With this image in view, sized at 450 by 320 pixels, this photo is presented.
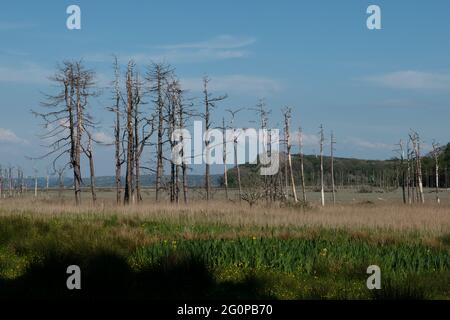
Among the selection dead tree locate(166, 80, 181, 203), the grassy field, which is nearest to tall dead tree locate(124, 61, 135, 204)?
dead tree locate(166, 80, 181, 203)

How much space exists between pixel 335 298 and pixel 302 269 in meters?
2.01

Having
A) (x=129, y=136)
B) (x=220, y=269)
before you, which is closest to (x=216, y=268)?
(x=220, y=269)

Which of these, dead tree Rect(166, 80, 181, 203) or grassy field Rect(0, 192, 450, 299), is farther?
dead tree Rect(166, 80, 181, 203)

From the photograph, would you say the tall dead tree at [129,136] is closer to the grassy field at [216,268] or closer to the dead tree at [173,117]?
the dead tree at [173,117]

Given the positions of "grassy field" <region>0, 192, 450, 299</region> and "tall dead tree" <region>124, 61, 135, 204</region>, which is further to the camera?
"tall dead tree" <region>124, 61, 135, 204</region>

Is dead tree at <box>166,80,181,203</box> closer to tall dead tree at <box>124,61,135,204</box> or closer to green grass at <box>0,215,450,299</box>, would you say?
tall dead tree at <box>124,61,135,204</box>

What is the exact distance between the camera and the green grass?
308 inches

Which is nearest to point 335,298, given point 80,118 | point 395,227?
point 395,227

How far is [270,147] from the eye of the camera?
45.2 metres

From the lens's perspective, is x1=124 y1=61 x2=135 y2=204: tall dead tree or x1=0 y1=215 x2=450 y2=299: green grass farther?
x1=124 y1=61 x2=135 y2=204: tall dead tree

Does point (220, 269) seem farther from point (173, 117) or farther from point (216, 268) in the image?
point (173, 117)

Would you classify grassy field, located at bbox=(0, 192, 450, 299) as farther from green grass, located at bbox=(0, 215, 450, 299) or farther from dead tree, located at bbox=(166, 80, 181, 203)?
dead tree, located at bbox=(166, 80, 181, 203)

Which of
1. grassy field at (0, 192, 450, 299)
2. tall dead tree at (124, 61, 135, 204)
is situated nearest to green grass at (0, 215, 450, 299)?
grassy field at (0, 192, 450, 299)
